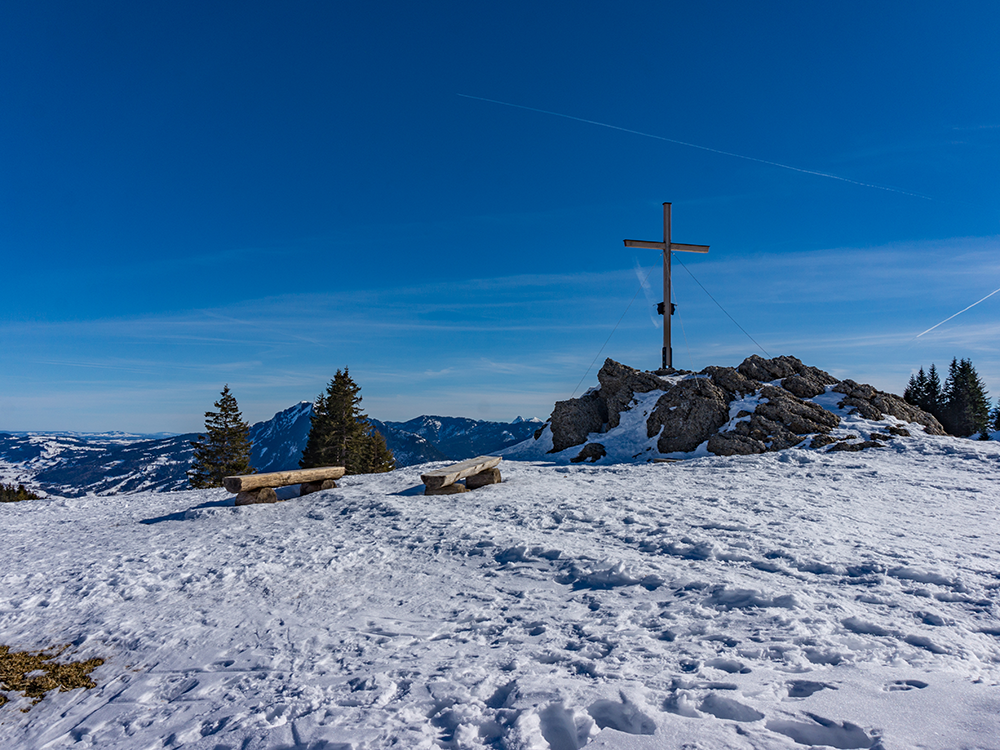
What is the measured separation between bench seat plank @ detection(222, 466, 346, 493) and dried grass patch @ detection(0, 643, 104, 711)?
516cm

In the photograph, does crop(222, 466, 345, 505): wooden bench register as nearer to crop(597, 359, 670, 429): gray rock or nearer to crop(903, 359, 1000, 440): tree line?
crop(597, 359, 670, 429): gray rock

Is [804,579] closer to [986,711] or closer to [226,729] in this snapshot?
[986,711]

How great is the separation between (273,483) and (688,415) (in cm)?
1398

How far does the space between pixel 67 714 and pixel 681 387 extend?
62.4 feet

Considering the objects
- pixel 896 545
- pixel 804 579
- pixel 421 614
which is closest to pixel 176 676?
pixel 421 614

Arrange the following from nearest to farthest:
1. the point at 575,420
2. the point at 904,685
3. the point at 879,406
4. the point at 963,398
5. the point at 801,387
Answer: the point at 904,685, the point at 879,406, the point at 801,387, the point at 575,420, the point at 963,398

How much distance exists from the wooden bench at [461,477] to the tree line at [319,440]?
2545cm

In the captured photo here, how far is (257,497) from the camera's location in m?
12.0

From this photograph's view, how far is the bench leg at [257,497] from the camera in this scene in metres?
11.9

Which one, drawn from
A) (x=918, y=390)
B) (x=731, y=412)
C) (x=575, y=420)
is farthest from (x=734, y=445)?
(x=918, y=390)

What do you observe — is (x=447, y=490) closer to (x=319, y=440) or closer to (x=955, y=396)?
(x=319, y=440)

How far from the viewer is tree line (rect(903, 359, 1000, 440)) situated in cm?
5653

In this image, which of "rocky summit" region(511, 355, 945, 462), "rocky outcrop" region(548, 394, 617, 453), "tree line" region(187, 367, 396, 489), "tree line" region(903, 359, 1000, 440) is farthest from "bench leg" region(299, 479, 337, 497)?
"tree line" region(903, 359, 1000, 440)

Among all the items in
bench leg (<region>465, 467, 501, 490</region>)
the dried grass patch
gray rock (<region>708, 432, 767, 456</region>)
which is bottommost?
the dried grass patch
